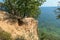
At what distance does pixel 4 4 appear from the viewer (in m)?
31.4

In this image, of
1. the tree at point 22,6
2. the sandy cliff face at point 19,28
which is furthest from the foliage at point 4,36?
the tree at point 22,6

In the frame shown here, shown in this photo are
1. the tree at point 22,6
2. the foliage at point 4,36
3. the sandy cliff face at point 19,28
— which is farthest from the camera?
the tree at point 22,6

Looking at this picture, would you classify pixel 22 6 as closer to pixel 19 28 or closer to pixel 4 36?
pixel 19 28

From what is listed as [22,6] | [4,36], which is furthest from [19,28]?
[4,36]

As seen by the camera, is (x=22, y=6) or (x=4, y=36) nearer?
(x=4, y=36)

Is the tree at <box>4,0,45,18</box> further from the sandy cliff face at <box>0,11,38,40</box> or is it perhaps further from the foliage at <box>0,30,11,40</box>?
the foliage at <box>0,30,11,40</box>

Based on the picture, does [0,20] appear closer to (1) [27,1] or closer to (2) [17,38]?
(2) [17,38]

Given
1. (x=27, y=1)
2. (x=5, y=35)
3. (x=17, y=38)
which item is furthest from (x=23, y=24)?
(x=5, y=35)

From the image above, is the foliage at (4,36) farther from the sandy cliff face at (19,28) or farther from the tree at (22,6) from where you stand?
the tree at (22,6)

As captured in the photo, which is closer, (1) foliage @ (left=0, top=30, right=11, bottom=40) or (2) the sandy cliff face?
(1) foliage @ (left=0, top=30, right=11, bottom=40)

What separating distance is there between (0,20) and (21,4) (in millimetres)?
5254

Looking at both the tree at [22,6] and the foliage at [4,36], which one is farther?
the tree at [22,6]

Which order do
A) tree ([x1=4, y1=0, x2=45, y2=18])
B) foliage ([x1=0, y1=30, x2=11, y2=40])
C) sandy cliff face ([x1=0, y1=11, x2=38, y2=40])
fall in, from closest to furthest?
foliage ([x1=0, y1=30, x2=11, y2=40]) < sandy cliff face ([x1=0, y1=11, x2=38, y2=40]) < tree ([x1=4, y1=0, x2=45, y2=18])

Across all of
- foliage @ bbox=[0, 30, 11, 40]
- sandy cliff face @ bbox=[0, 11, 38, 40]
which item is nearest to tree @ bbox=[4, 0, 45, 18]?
sandy cliff face @ bbox=[0, 11, 38, 40]
